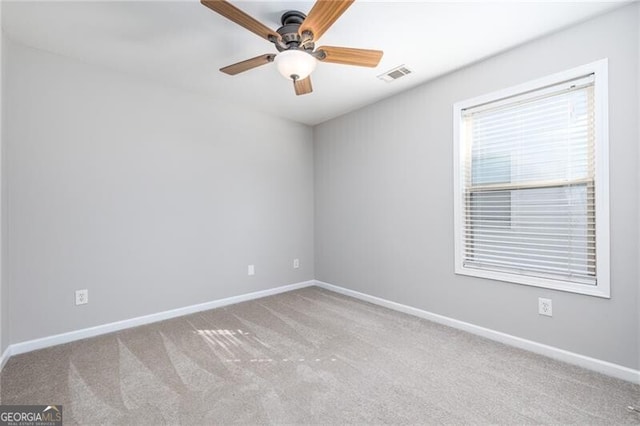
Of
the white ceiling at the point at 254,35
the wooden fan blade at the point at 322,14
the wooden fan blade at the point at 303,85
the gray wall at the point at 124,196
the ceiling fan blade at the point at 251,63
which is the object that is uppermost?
the white ceiling at the point at 254,35

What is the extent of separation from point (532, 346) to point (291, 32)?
→ 297 cm

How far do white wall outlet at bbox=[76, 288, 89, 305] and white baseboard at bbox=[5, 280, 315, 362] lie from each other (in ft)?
0.81

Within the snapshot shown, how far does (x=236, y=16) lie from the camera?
158cm

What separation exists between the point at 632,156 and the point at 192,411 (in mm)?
3163

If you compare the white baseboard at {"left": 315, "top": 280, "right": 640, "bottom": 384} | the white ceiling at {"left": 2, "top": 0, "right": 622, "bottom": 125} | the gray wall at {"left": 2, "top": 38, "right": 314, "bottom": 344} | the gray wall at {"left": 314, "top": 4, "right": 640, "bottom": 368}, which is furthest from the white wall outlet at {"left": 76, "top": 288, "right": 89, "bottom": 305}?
the white baseboard at {"left": 315, "top": 280, "right": 640, "bottom": 384}

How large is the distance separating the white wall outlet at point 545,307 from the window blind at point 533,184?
19cm

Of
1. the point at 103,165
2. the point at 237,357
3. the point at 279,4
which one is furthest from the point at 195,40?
the point at 237,357

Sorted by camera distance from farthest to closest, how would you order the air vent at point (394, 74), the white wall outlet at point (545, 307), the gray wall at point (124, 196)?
the air vent at point (394, 74) → the gray wall at point (124, 196) → the white wall outlet at point (545, 307)

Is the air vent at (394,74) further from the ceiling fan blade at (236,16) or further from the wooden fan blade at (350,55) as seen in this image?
the ceiling fan blade at (236,16)

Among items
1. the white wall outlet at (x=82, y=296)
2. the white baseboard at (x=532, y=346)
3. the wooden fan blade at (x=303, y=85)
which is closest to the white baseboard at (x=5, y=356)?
the white wall outlet at (x=82, y=296)

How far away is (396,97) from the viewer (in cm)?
327

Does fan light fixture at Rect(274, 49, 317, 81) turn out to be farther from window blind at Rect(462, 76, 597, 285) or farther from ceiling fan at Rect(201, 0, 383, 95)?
window blind at Rect(462, 76, 597, 285)

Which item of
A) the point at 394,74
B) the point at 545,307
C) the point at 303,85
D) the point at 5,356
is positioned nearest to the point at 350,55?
the point at 303,85

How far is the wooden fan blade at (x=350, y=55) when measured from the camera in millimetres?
1864
